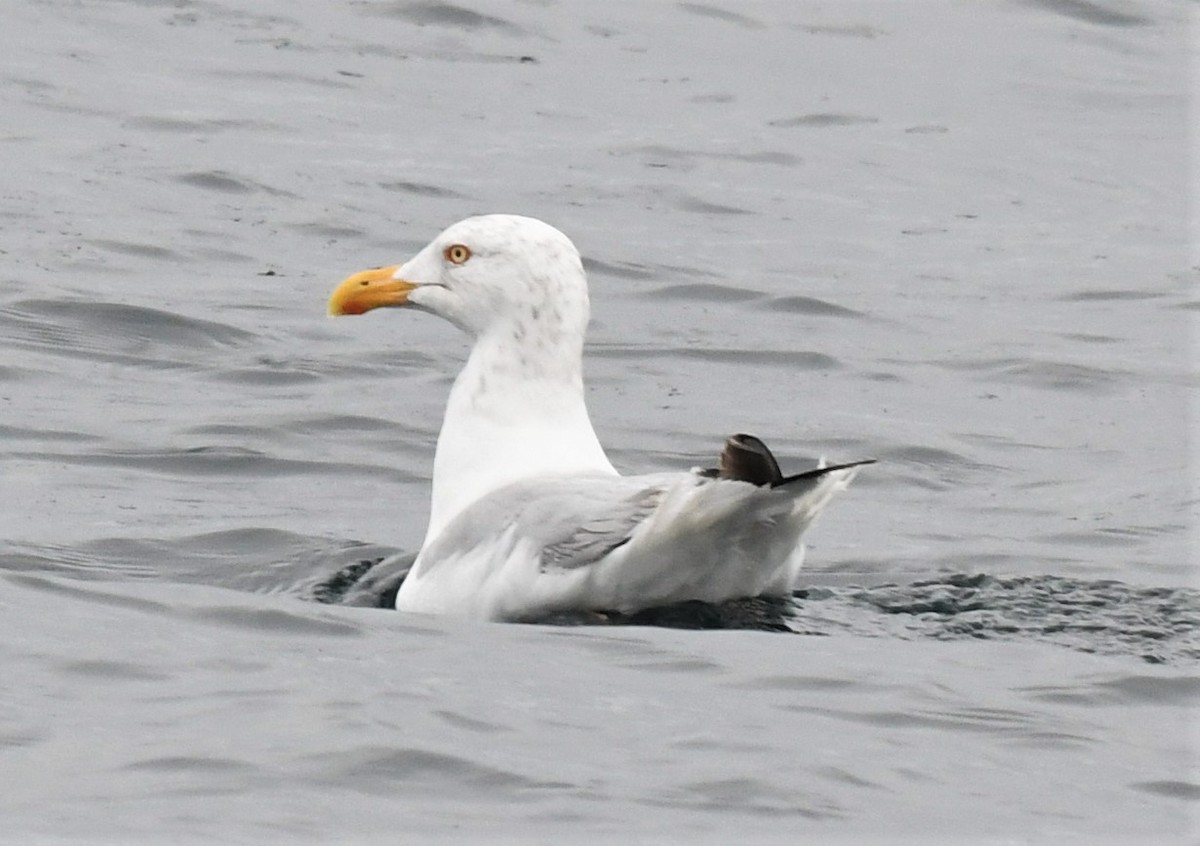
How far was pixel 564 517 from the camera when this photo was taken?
295 inches

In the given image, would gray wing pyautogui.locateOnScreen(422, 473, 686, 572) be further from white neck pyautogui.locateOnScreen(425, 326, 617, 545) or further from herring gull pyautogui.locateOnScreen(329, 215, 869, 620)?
white neck pyautogui.locateOnScreen(425, 326, 617, 545)

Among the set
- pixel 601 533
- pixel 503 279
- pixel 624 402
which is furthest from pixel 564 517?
pixel 624 402

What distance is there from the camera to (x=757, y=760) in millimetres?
6062

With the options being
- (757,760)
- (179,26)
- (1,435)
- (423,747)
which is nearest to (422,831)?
(423,747)

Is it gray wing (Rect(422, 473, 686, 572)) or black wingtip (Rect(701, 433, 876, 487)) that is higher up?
black wingtip (Rect(701, 433, 876, 487))

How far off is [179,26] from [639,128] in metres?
4.23

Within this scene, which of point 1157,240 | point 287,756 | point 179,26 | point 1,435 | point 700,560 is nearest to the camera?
point 287,756

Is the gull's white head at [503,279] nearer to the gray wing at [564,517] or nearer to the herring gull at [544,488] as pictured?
the herring gull at [544,488]

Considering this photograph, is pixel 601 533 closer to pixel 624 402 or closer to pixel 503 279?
pixel 503 279

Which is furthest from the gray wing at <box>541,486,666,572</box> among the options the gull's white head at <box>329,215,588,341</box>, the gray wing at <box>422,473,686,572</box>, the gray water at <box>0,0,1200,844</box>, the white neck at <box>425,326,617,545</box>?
the gull's white head at <box>329,215,588,341</box>

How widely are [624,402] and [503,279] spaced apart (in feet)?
11.0

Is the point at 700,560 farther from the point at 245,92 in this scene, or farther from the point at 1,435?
the point at 245,92

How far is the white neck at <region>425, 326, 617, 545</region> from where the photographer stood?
823 cm

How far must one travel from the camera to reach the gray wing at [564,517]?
732cm
